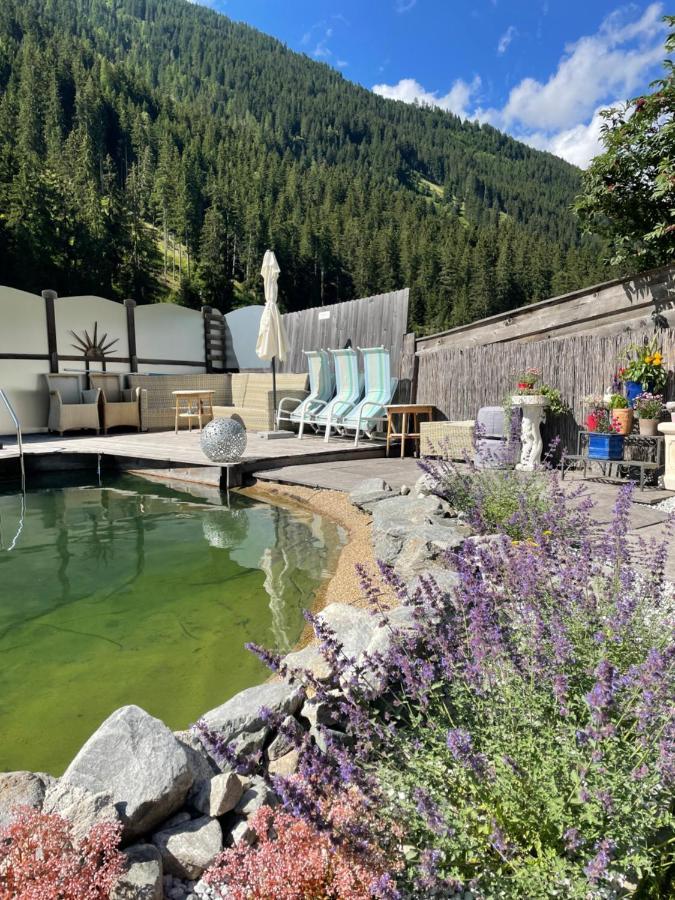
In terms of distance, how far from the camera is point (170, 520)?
208 inches

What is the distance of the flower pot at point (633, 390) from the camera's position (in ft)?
17.8

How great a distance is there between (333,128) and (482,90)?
91.6 m

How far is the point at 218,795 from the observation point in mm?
1549

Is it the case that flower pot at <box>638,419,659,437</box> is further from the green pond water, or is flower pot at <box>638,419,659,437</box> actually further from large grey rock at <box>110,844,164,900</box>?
large grey rock at <box>110,844,164,900</box>

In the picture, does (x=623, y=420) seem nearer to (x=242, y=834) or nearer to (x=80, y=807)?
(x=242, y=834)

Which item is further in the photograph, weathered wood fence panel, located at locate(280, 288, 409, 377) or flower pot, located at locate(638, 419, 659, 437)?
weathered wood fence panel, located at locate(280, 288, 409, 377)

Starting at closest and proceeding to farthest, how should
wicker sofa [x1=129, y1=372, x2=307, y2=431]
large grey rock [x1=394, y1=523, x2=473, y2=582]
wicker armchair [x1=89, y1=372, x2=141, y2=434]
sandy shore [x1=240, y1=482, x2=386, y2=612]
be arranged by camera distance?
large grey rock [x1=394, y1=523, x2=473, y2=582] < sandy shore [x1=240, y1=482, x2=386, y2=612] < wicker sofa [x1=129, y1=372, x2=307, y2=431] < wicker armchair [x1=89, y1=372, x2=141, y2=434]

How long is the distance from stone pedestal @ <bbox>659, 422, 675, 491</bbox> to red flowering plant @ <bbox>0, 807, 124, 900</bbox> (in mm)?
4877

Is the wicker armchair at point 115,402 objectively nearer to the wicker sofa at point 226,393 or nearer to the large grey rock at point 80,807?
the wicker sofa at point 226,393

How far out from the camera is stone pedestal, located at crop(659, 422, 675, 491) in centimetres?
486

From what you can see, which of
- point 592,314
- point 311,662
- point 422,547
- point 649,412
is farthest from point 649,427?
point 311,662

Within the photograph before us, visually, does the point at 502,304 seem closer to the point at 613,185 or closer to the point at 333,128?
the point at 613,185

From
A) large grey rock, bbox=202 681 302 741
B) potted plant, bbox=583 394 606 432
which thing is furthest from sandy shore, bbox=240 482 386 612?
potted plant, bbox=583 394 606 432

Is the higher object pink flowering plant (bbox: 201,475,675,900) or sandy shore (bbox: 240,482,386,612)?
pink flowering plant (bbox: 201,475,675,900)
